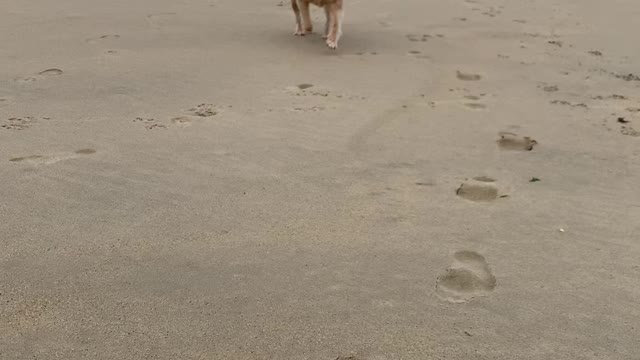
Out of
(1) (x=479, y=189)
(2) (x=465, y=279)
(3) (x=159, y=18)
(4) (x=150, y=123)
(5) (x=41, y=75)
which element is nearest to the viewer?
(2) (x=465, y=279)

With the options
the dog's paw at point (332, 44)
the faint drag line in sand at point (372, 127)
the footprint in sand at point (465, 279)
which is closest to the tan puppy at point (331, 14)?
the dog's paw at point (332, 44)

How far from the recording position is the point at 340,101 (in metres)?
3.76

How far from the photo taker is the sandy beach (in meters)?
1.80

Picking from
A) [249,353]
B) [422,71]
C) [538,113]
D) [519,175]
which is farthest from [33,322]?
[422,71]

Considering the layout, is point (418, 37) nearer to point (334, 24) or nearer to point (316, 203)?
point (334, 24)

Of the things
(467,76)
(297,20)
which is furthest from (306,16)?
(467,76)

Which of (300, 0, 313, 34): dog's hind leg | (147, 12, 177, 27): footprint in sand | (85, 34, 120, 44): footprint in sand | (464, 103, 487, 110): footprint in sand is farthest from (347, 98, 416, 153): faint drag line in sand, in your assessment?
(147, 12, 177, 27): footprint in sand

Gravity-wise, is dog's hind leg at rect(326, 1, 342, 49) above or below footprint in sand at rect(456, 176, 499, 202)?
above

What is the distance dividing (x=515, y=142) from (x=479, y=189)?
638mm

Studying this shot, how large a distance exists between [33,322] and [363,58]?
11.3 feet

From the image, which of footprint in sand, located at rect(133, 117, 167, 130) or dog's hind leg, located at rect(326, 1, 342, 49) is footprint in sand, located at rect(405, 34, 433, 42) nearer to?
dog's hind leg, located at rect(326, 1, 342, 49)

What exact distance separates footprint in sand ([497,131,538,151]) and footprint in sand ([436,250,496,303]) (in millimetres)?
1108

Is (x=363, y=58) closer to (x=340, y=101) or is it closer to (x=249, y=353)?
(x=340, y=101)

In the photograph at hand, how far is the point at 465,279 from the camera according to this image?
6.73 ft
